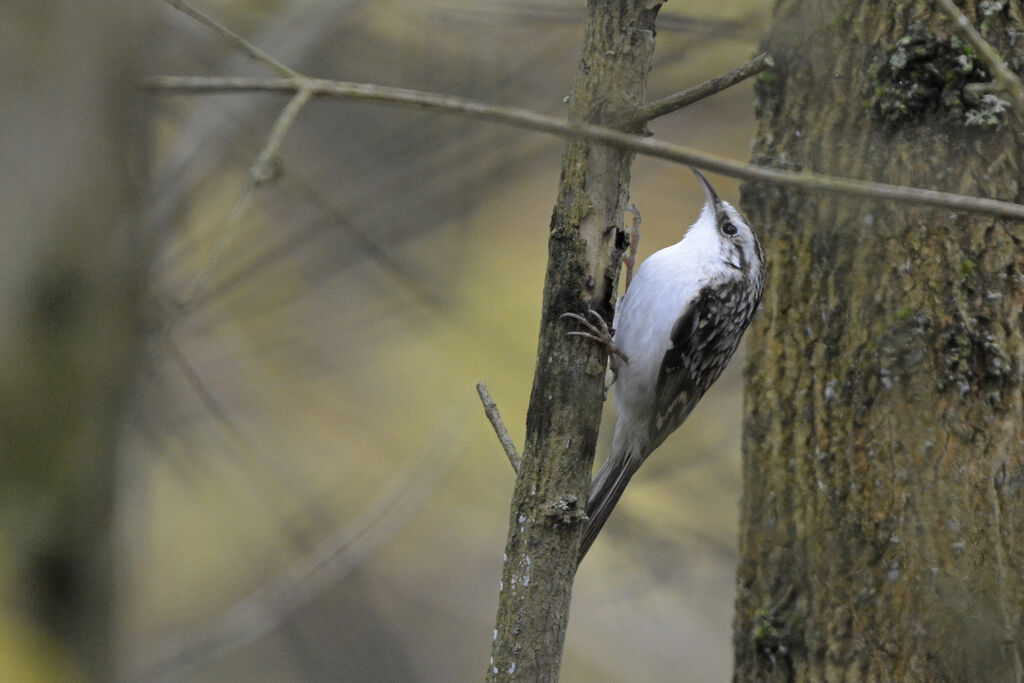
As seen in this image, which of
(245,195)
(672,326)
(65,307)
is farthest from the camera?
(672,326)

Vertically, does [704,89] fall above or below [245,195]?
above

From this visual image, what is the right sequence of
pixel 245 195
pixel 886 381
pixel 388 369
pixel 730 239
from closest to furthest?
pixel 245 195, pixel 886 381, pixel 730 239, pixel 388 369

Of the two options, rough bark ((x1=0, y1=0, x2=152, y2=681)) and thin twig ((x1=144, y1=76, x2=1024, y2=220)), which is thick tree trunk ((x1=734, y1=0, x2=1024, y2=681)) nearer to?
thin twig ((x1=144, y1=76, x2=1024, y2=220))

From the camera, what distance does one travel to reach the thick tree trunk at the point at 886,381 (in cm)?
263

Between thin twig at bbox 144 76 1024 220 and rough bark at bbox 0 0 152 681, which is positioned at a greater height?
thin twig at bbox 144 76 1024 220

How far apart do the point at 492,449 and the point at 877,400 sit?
11.5 ft

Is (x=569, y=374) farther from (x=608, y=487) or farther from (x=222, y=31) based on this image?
(x=608, y=487)

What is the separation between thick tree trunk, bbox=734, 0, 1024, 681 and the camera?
2.63 m

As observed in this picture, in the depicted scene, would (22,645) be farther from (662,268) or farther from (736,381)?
(736,381)

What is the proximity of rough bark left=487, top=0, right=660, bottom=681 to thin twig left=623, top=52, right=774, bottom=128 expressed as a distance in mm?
151

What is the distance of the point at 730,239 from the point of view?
338 cm

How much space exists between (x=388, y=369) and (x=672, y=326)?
12.4 feet

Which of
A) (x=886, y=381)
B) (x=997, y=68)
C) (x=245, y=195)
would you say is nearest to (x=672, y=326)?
(x=886, y=381)

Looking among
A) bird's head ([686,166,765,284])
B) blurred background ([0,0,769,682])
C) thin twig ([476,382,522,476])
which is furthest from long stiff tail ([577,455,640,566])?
thin twig ([476,382,522,476])
